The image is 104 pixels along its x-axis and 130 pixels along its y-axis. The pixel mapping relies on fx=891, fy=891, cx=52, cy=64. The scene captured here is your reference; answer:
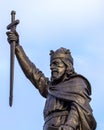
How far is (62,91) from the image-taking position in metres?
17.5

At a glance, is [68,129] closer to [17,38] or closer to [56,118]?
[56,118]

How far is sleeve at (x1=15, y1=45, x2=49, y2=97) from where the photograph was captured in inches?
719

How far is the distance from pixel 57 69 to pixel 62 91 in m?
0.54

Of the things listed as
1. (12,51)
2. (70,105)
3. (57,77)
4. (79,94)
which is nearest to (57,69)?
(57,77)

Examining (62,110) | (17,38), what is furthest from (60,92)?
(17,38)

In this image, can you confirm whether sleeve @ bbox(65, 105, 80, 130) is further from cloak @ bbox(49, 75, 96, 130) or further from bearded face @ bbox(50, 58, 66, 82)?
bearded face @ bbox(50, 58, 66, 82)

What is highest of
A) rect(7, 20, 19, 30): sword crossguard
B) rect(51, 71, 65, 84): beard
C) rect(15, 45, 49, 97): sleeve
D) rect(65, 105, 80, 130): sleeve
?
rect(7, 20, 19, 30): sword crossguard

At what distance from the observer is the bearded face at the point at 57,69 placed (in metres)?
17.8

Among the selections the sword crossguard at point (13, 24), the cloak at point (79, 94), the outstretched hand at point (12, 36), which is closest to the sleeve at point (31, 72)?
the outstretched hand at point (12, 36)

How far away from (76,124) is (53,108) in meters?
0.66

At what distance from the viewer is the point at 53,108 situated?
677 inches

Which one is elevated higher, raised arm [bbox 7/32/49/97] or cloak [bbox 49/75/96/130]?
raised arm [bbox 7/32/49/97]

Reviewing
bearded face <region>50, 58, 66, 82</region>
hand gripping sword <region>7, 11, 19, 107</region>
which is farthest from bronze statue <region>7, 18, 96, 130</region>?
hand gripping sword <region>7, 11, 19, 107</region>

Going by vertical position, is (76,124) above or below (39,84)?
below
